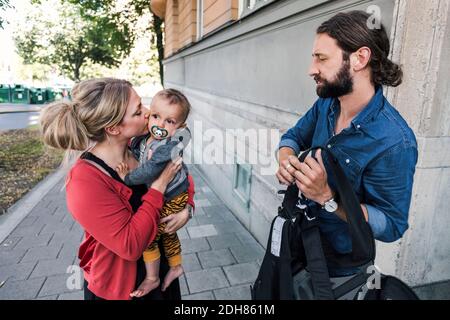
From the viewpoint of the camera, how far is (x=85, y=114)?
1.64m

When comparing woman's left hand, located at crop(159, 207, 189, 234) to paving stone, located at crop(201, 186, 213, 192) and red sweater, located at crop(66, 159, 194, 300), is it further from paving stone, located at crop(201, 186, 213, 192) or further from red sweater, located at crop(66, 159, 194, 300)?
paving stone, located at crop(201, 186, 213, 192)

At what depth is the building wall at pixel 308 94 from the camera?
212 centimetres

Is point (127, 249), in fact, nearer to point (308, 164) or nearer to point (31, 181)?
point (308, 164)

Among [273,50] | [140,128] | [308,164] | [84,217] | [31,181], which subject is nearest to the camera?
[308,164]

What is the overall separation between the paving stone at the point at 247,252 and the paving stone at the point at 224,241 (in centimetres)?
11

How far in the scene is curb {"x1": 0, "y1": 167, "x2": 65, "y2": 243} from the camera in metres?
4.61

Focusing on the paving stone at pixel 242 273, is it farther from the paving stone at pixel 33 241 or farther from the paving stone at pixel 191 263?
the paving stone at pixel 33 241

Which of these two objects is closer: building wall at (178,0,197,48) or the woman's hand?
the woman's hand

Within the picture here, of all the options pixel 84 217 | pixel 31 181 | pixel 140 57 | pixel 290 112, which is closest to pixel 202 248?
pixel 290 112

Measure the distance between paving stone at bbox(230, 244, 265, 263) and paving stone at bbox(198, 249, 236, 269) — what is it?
80mm

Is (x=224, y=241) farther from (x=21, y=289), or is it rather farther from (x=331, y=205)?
(x=331, y=205)

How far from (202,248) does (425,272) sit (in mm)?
2472

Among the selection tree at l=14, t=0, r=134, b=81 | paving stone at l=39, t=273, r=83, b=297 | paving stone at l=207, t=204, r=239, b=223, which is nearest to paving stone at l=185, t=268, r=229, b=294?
paving stone at l=39, t=273, r=83, b=297

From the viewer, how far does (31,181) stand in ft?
22.1
